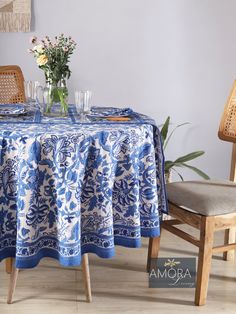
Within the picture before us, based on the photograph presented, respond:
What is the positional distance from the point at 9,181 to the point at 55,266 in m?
0.82

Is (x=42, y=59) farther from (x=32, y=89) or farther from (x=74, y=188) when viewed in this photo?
(x=74, y=188)

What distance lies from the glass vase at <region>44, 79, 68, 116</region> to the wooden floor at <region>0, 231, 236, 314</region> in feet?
2.53

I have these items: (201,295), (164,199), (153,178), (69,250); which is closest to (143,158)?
(153,178)

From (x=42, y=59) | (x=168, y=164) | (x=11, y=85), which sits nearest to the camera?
(x=42, y=59)

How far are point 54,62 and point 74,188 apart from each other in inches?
23.3

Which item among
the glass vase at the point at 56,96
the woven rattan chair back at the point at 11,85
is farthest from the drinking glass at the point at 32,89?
the woven rattan chair back at the point at 11,85

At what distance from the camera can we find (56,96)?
8.14 ft

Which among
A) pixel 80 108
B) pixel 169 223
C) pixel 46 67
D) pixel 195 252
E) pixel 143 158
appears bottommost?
pixel 195 252

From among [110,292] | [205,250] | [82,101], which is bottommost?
[110,292]

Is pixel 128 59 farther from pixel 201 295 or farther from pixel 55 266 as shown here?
pixel 201 295

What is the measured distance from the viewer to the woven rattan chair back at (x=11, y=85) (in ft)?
10.3

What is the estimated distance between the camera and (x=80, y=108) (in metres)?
2.42

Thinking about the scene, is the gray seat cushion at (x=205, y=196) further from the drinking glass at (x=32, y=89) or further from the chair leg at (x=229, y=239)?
the drinking glass at (x=32, y=89)

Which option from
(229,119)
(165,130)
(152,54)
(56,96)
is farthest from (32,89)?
(152,54)
